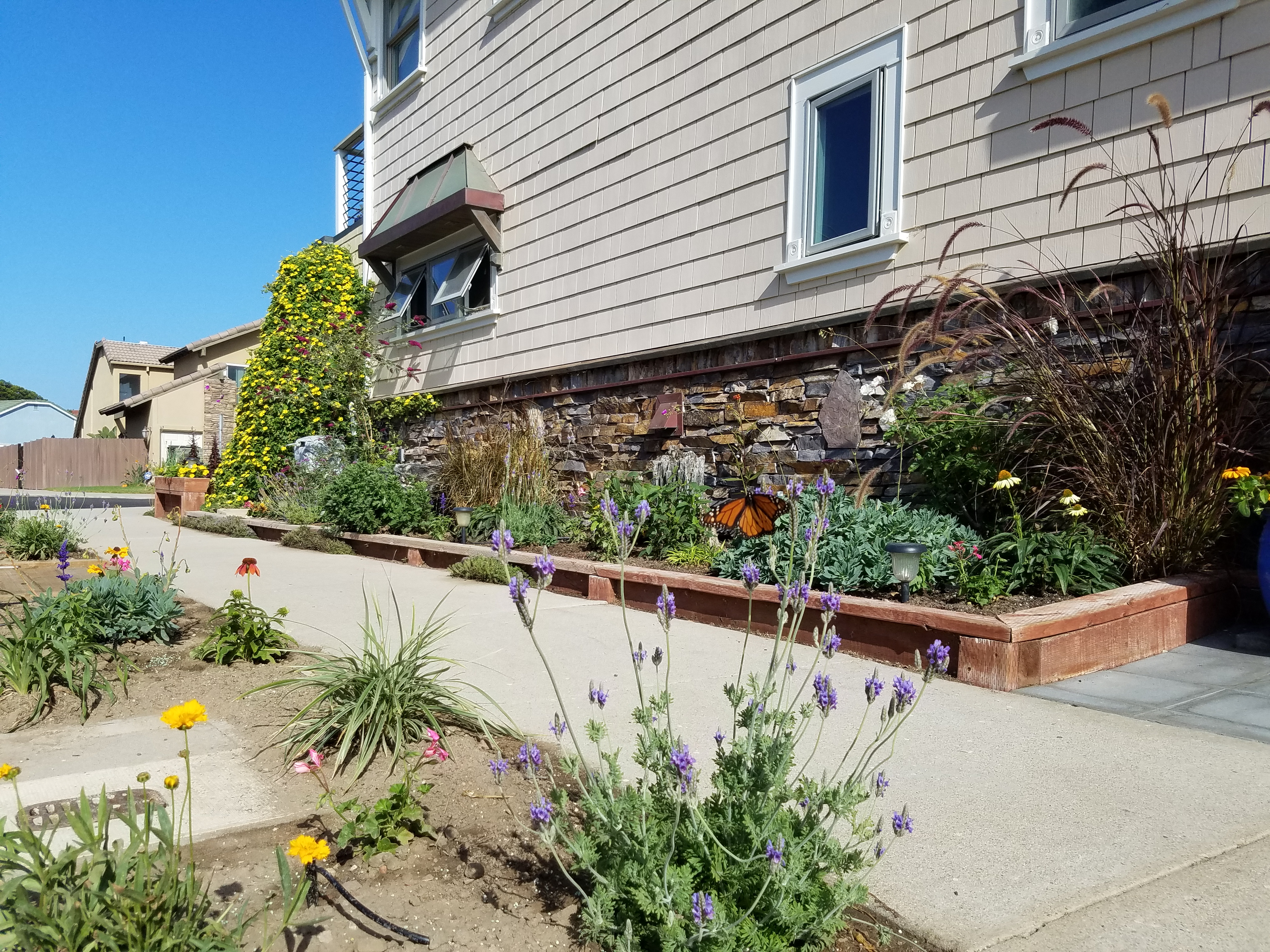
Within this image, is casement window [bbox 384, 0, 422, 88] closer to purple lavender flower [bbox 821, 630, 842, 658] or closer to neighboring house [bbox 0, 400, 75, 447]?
purple lavender flower [bbox 821, 630, 842, 658]

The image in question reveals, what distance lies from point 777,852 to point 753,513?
3802 mm

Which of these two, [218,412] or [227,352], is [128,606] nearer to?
[218,412]

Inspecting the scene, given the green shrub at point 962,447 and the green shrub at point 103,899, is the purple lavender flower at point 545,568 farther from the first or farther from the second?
the green shrub at point 962,447

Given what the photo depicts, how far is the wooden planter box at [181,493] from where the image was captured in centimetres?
1372

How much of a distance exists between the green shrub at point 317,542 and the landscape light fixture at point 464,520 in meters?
1.63

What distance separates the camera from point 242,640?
3947 mm

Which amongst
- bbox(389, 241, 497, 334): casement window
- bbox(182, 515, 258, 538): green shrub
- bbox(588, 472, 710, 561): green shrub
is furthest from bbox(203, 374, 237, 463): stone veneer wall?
bbox(588, 472, 710, 561): green shrub

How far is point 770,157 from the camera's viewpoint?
22.8 ft

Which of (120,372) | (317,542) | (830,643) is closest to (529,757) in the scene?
(830,643)

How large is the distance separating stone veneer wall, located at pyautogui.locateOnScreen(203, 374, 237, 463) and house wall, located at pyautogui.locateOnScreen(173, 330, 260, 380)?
1.11 metres

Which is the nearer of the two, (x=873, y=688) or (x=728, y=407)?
(x=873, y=688)

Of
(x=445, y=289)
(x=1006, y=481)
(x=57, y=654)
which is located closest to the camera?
(x=57, y=654)

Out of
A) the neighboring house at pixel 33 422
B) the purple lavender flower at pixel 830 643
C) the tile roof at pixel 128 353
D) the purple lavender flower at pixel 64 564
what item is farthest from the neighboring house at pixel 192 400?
the purple lavender flower at pixel 830 643

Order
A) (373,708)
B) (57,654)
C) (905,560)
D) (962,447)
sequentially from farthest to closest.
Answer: (962,447)
(905,560)
(57,654)
(373,708)
